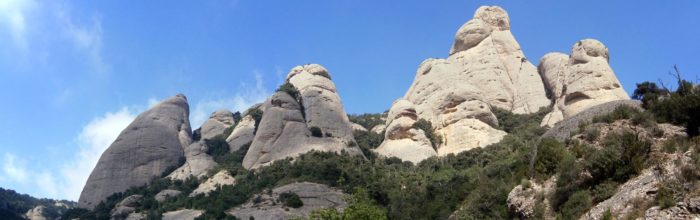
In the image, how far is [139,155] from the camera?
252 feet

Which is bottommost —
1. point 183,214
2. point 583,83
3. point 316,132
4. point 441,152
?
point 183,214

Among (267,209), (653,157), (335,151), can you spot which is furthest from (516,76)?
(653,157)

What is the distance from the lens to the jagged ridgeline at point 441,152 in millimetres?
20656

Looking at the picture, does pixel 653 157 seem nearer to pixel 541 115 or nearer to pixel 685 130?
pixel 685 130

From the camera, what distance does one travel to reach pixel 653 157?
789 inches

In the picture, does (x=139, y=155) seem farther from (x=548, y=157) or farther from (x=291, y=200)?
(x=548, y=157)

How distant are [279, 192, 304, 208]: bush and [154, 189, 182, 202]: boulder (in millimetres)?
15378

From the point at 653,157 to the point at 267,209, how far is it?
33665 millimetres

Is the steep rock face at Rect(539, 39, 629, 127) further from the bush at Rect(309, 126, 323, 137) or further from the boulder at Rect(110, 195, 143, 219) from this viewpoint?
the boulder at Rect(110, 195, 143, 219)

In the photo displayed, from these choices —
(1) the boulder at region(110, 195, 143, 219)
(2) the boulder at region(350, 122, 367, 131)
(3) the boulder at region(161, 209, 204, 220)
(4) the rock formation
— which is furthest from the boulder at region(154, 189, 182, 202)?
(2) the boulder at region(350, 122, 367, 131)

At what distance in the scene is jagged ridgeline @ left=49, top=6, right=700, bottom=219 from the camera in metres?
20.7

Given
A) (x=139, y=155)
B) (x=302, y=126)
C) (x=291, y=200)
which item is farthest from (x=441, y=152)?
(x=139, y=155)

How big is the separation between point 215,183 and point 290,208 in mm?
15612

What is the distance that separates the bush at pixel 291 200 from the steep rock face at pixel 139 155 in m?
27.4
